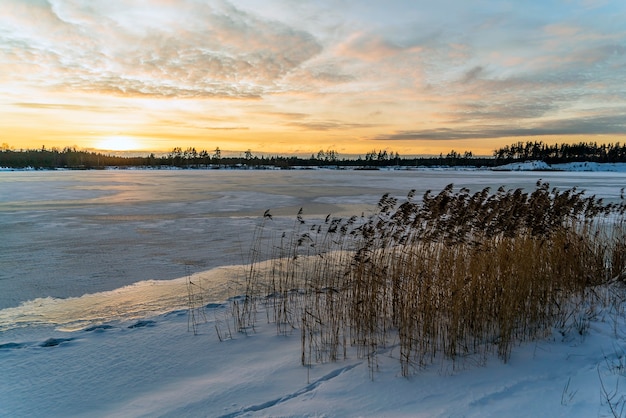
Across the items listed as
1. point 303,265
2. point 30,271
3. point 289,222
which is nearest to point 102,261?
point 30,271

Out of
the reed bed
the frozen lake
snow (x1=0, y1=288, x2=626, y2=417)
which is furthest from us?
the frozen lake

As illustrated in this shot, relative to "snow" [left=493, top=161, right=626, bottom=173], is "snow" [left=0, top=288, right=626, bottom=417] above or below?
below

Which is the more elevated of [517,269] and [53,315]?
[517,269]

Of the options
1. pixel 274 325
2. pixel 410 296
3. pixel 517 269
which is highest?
pixel 517 269

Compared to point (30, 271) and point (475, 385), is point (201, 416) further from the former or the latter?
point (30, 271)

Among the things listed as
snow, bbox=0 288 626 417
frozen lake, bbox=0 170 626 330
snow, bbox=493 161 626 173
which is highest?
snow, bbox=493 161 626 173

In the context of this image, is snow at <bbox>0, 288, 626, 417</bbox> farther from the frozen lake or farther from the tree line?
the tree line

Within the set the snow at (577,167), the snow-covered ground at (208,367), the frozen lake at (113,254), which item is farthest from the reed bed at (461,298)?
the snow at (577,167)

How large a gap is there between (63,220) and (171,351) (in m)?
10.8

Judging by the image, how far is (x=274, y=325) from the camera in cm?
524

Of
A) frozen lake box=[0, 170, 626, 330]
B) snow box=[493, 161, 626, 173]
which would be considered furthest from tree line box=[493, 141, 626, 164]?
frozen lake box=[0, 170, 626, 330]

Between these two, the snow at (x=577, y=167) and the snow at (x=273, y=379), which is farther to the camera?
the snow at (x=577, y=167)

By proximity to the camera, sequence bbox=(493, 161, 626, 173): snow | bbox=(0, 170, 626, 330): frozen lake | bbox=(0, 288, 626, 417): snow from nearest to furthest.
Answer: bbox=(0, 288, 626, 417): snow < bbox=(0, 170, 626, 330): frozen lake < bbox=(493, 161, 626, 173): snow

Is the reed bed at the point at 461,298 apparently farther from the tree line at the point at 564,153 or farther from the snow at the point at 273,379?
the tree line at the point at 564,153
